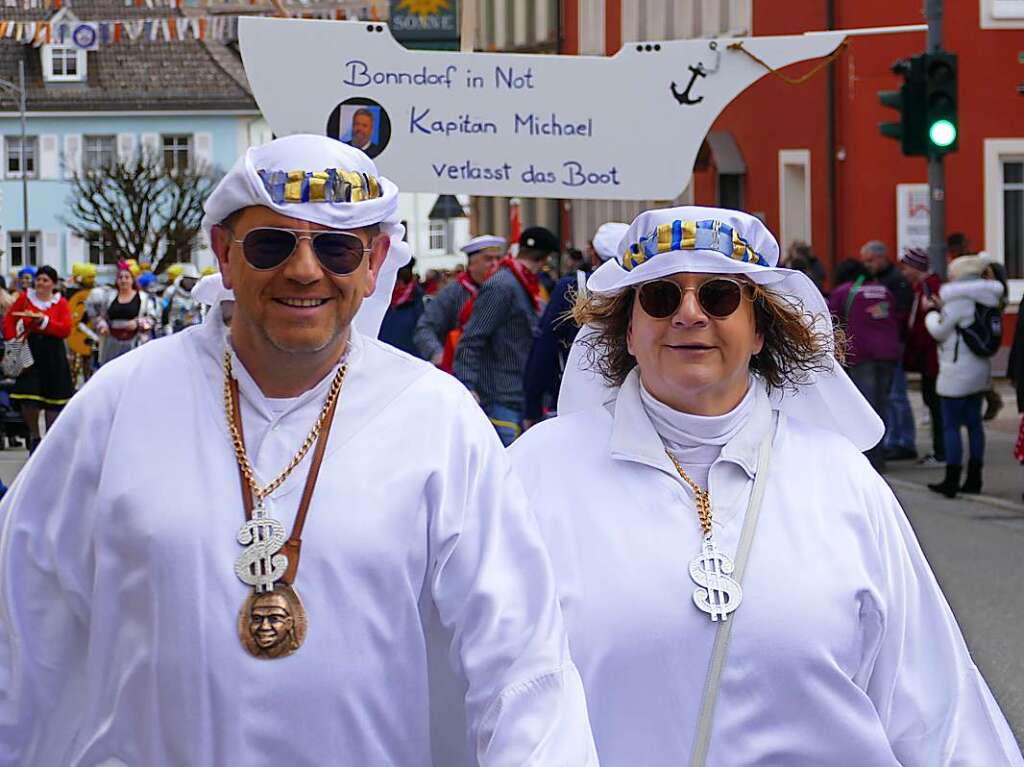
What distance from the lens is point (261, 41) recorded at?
802 centimetres

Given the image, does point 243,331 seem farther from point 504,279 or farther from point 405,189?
point 504,279

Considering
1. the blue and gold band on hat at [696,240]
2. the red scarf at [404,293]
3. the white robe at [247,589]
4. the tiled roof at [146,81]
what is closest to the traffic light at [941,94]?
the red scarf at [404,293]

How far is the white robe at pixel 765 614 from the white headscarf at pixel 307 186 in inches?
29.0

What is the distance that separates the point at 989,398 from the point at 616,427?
11.9 meters

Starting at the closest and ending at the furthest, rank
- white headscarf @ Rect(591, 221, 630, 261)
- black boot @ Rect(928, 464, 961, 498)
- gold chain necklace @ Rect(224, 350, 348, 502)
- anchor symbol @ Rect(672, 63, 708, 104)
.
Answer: gold chain necklace @ Rect(224, 350, 348, 502) < anchor symbol @ Rect(672, 63, 708, 104) < white headscarf @ Rect(591, 221, 630, 261) < black boot @ Rect(928, 464, 961, 498)

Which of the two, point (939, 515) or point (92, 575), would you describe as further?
point (939, 515)

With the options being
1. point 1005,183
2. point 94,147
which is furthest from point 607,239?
point 94,147

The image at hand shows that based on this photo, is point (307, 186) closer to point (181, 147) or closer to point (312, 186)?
point (312, 186)

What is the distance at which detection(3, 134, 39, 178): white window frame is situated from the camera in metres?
72.9

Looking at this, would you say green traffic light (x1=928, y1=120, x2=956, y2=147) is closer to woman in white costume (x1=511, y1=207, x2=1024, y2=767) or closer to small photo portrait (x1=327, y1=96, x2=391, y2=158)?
small photo portrait (x1=327, y1=96, x2=391, y2=158)

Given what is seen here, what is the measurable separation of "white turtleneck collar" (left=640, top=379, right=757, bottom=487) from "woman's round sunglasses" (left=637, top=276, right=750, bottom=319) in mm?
184

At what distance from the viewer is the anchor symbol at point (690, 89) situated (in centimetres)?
841

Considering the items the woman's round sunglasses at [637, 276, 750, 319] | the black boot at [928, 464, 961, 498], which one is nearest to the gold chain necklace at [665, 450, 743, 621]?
the woman's round sunglasses at [637, 276, 750, 319]

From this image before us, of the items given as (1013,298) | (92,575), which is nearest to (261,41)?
(92,575)
